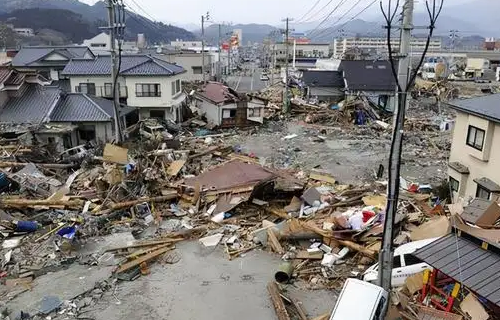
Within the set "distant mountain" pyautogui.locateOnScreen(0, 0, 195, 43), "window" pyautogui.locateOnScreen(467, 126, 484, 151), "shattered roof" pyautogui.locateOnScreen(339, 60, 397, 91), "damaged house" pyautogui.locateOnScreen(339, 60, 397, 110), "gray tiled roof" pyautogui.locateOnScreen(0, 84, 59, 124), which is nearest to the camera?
"window" pyautogui.locateOnScreen(467, 126, 484, 151)

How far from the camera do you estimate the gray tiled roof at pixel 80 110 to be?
84.1 feet

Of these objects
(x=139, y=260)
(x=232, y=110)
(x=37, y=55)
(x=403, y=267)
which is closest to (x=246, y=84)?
(x=37, y=55)

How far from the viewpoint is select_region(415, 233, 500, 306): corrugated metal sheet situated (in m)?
7.75

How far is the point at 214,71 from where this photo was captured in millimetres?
69938

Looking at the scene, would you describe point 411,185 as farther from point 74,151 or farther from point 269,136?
point 74,151

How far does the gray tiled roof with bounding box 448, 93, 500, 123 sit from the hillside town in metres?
0.08

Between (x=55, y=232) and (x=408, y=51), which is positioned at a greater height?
(x=408, y=51)

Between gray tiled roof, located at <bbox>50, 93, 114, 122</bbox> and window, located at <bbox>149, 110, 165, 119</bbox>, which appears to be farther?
window, located at <bbox>149, 110, 165, 119</bbox>

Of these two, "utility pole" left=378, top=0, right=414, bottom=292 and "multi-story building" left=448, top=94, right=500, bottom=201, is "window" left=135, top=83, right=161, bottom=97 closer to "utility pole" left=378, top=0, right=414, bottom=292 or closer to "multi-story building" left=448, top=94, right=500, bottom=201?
"multi-story building" left=448, top=94, right=500, bottom=201

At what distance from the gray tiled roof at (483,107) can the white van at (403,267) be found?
237 inches

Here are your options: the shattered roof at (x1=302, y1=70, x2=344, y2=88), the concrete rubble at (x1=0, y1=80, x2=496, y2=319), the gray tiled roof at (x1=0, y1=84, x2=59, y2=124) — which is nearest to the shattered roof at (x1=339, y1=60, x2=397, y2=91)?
the shattered roof at (x1=302, y1=70, x2=344, y2=88)

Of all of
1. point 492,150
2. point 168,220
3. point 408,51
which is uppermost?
point 408,51

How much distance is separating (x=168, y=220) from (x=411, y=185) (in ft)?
35.1

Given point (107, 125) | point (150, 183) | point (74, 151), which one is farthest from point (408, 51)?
point (107, 125)
